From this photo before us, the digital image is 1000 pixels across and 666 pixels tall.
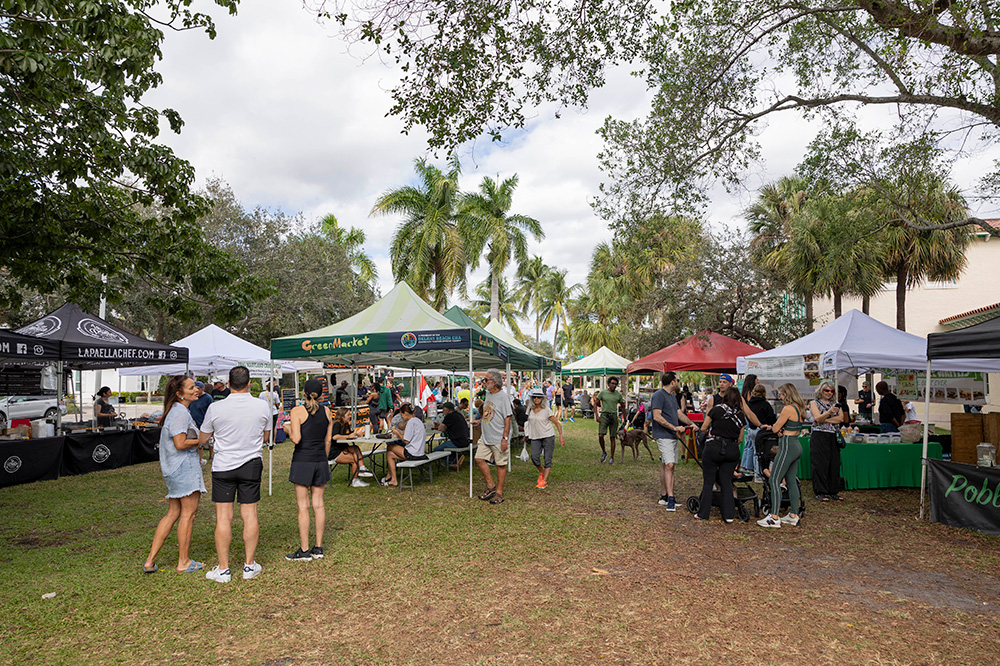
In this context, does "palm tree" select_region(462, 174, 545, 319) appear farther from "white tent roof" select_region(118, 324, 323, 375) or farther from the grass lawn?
the grass lawn

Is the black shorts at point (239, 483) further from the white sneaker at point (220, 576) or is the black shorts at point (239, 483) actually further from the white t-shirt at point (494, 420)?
the white t-shirt at point (494, 420)

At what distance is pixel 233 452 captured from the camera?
504 centimetres

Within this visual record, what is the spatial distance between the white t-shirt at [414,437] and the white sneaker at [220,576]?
4.50 meters

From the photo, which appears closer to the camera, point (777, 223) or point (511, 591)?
point (511, 591)

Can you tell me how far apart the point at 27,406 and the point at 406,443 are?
60.8ft

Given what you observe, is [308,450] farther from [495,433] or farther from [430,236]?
[430,236]

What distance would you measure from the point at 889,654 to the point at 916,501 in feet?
19.7

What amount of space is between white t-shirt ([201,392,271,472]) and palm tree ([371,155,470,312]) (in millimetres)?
20618

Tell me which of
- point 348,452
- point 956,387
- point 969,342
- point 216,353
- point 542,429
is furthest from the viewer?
point 216,353

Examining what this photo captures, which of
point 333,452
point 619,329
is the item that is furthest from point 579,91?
point 619,329

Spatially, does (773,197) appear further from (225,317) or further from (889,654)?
(889,654)

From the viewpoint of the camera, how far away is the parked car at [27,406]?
19.9m

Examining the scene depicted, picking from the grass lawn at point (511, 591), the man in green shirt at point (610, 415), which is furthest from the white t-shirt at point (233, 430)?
the man in green shirt at point (610, 415)

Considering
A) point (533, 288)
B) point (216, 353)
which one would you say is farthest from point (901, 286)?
point (533, 288)
